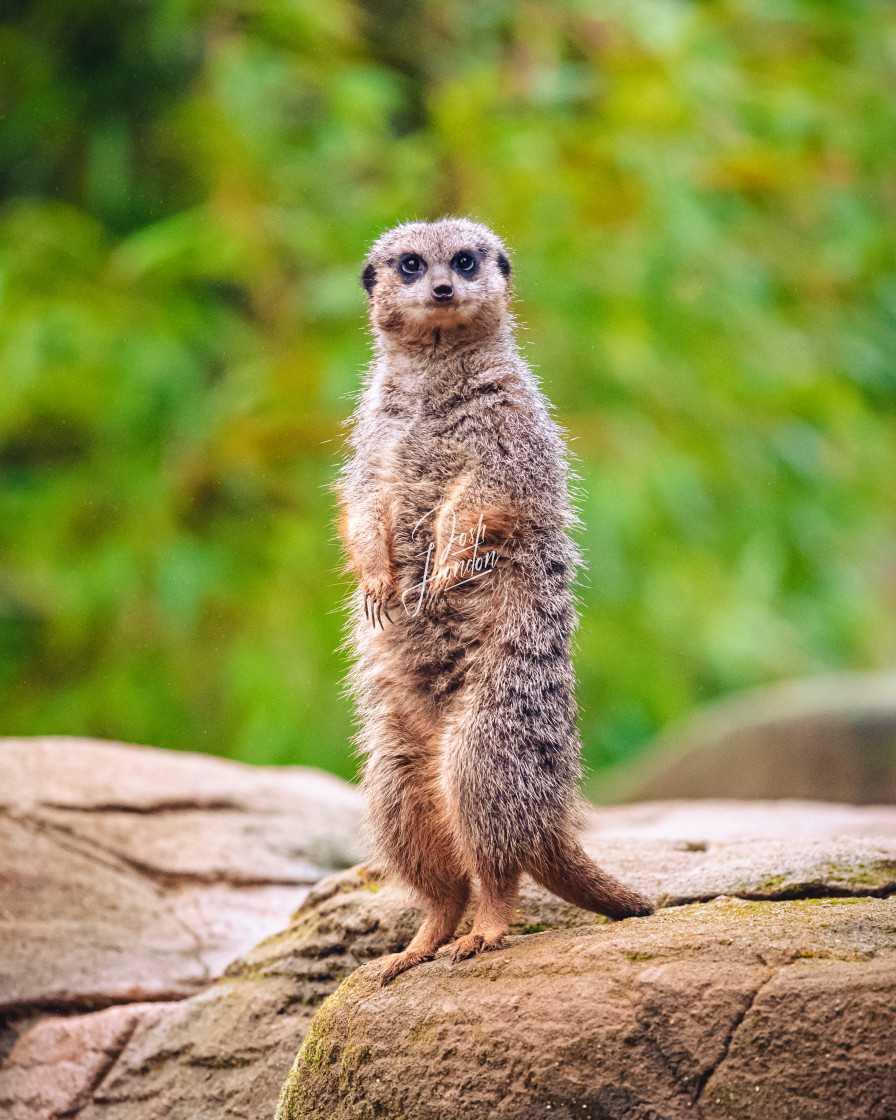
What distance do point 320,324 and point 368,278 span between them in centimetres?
421

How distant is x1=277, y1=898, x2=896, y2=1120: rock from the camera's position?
2.17 meters

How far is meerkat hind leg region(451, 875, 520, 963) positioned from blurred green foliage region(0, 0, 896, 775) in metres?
4.43

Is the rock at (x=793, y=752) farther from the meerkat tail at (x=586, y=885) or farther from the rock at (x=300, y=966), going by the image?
the meerkat tail at (x=586, y=885)

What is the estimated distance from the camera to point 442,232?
10.9ft

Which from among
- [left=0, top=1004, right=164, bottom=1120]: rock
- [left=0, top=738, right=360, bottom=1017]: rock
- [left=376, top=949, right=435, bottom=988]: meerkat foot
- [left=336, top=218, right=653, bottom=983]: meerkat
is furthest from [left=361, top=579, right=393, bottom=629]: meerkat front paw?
[left=0, top=738, right=360, bottom=1017]: rock

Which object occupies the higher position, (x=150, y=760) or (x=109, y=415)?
(x=109, y=415)

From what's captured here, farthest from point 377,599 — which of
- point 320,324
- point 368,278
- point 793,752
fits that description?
point 320,324

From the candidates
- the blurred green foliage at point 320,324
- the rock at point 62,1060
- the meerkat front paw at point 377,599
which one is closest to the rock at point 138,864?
the rock at point 62,1060

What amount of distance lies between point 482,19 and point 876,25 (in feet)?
9.73

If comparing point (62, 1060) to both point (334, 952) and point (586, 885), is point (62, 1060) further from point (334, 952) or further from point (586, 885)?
point (586, 885)

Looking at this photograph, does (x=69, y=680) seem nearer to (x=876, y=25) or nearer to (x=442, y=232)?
(x=442, y=232)

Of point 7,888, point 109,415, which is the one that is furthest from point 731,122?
point 7,888

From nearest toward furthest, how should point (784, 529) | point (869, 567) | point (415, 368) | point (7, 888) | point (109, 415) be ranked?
point (415, 368), point (7, 888), point (109, 415), point (784, 529), point (869, 567)

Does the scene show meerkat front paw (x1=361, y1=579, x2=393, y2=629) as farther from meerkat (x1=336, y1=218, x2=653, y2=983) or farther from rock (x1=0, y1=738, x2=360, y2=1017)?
rock (x1=0, y1=738, x2=360, y2=1017)
